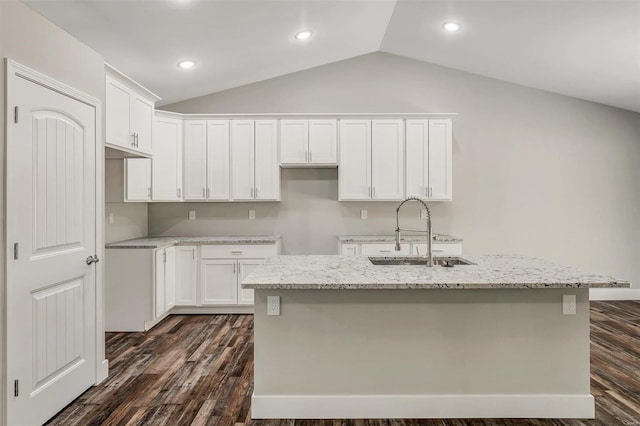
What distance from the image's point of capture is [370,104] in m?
5.12

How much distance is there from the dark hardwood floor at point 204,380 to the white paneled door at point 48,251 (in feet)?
0.93

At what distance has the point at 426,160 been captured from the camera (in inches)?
184

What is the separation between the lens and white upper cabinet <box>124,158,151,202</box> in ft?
13.2

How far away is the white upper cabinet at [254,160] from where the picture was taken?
15.3 ft

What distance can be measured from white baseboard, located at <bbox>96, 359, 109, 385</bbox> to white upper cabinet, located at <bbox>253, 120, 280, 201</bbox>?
2449 mm

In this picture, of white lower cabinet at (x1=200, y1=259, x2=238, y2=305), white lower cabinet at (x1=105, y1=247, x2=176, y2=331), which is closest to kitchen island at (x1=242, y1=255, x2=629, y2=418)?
white lower cabinet at (x1=105, y1=247, x2=176, y2=331)

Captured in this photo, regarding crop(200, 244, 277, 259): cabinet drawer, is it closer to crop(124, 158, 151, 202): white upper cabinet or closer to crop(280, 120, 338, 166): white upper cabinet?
crop(124, 158, 151, 202): white upper cabinet

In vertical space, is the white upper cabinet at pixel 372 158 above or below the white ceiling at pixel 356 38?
below

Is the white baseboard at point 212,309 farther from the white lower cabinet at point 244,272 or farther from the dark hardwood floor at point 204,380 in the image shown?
the dark hardwood floor at point 204,380

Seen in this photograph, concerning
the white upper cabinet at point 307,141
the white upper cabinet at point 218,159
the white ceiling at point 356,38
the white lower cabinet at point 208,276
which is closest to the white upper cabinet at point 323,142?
the white upper cabinet at point 307,141

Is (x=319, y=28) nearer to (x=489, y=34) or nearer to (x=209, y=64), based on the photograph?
(x=209, y=64)

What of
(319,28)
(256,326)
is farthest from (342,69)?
(256,326)

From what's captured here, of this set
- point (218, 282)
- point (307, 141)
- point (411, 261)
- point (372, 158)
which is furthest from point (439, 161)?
point (218, 282)

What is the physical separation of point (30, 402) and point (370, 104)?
4.59 metres
